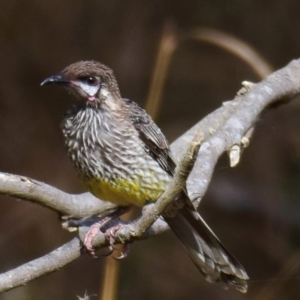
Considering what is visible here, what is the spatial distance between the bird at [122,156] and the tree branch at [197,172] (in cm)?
12

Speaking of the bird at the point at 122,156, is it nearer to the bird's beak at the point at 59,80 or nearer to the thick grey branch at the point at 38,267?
the bird's beak at the point at 59,80

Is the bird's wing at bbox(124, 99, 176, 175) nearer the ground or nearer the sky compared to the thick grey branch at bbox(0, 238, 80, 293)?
nearer the sky

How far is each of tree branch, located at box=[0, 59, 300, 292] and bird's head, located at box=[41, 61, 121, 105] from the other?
1.42 feet

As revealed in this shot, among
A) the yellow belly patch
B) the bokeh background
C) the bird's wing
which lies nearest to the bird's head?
the bird's wing

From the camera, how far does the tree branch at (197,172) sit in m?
2.93

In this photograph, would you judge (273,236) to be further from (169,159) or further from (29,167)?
(169,159)

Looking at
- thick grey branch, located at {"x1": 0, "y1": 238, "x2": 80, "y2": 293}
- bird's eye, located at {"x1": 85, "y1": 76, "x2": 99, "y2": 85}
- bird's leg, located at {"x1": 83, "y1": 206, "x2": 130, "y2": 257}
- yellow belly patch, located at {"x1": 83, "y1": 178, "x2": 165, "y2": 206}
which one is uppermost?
bird's eye, located at {"x1": 85, "y1": 76, "x2": 99, "y2": 85}

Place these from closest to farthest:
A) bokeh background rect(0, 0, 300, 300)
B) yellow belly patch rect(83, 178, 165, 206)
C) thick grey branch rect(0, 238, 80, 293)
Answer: thick grey branch rect(0, 238, 80, 293), yellow belly patch rect(83, 178, 165, 206), bokeh background rect(0, 0, 300, 300)

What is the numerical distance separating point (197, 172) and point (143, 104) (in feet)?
7.50

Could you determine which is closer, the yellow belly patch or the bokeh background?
the yellow belly patch

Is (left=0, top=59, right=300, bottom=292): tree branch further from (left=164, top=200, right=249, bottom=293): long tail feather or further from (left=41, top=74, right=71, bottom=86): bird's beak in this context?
(left=41, top=74, right=71, bottom=86): bird's beak

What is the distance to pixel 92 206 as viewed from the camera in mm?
3609

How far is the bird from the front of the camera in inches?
132

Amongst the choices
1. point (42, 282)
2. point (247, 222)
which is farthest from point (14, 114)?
point (247, 222)
